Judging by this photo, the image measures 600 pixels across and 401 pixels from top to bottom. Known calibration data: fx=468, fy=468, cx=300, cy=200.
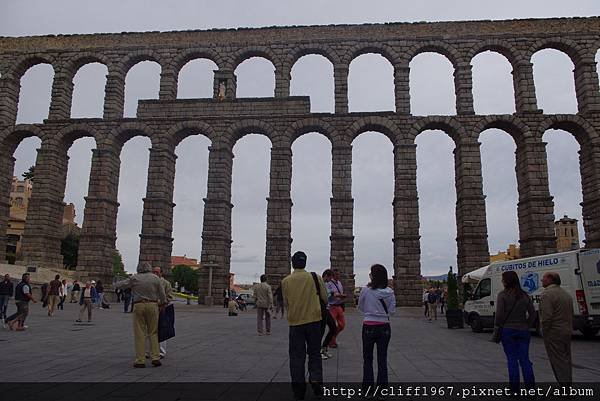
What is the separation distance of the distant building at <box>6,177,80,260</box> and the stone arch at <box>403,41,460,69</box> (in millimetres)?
36166

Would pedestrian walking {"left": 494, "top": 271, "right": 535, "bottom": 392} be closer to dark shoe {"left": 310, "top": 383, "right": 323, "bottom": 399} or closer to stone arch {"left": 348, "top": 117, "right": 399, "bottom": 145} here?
dark shoe {"left": 310, "top": 383, "right": 323, "bottom": 399}

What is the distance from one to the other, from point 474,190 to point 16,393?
1147 inches

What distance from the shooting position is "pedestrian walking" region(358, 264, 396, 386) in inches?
246

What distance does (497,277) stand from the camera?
17.6m

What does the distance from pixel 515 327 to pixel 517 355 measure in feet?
1.22

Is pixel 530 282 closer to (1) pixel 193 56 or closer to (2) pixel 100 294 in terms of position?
(2) pixel 100 294

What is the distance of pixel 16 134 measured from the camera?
3547 centimetres

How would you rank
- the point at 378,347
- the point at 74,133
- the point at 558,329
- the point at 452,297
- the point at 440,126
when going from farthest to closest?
1. the point at 74,133
2. the point at 440,126
3. the point at 452,297
4. the point at 558,329
5. the point at 378,347

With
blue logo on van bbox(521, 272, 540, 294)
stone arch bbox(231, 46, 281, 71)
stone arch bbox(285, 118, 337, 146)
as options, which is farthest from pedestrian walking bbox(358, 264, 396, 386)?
stone arch bbox(231, 46, 281, 71)

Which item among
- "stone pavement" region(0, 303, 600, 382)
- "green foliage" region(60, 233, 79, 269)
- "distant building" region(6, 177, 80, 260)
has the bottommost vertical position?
"stone pavement" region(0, 303, 600, 382)

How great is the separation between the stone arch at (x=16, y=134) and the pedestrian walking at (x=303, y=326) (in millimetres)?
34331

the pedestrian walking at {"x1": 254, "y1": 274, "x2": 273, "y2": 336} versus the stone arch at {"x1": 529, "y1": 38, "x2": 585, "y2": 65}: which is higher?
the stone arch at {"x1": 529, "y1": 38, "x2": 585, "y2": 65}

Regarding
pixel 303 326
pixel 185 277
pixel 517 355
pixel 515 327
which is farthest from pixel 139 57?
pixel 185 277

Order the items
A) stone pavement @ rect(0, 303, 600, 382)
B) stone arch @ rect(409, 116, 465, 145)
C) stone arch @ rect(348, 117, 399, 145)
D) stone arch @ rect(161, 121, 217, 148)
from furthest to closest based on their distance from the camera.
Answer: stone arch @ rect(161, 121, 217, 148)
stone arch @ rect(348, 117, 399, 145)
stone arch @ rect(409, 116, 465, 145)
stone pavement @ rect(0, 303, 600, 382)
